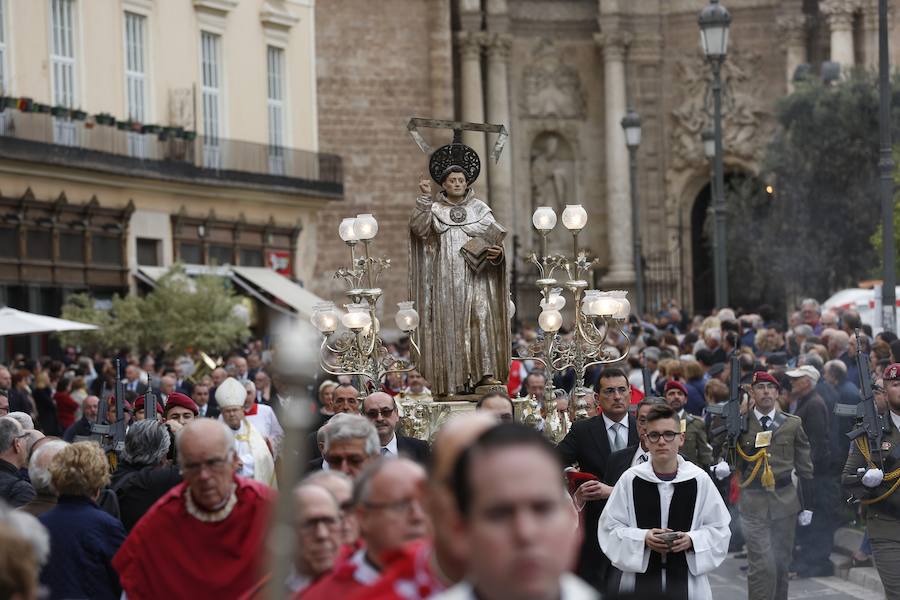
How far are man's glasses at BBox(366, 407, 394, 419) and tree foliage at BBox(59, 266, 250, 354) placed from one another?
17.6 m

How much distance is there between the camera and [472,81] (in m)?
40.4

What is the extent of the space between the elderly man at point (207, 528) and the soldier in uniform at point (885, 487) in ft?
17.7

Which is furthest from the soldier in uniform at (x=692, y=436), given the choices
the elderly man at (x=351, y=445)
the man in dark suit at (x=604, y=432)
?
the elderly man at (x=351, y=445)

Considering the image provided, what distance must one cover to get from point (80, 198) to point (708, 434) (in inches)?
667

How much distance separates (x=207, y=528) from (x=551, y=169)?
1415 inches

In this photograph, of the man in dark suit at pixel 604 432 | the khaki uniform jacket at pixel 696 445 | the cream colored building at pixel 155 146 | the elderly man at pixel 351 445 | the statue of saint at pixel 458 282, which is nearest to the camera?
the elderly man at pixel 351 445

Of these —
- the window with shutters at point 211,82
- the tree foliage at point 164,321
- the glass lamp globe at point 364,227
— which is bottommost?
Result: the tree foliage at point 164,321

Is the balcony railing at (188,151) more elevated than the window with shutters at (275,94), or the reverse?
the window with shutters at (275,94)

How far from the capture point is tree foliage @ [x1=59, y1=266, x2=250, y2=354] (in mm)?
27328

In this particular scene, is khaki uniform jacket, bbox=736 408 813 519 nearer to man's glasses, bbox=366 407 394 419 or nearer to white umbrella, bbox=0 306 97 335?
man's glasses, bbox=366 407 394 419

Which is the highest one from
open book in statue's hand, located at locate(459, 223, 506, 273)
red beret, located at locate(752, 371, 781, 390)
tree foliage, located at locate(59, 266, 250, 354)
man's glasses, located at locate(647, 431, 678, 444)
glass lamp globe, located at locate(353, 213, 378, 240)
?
glass lamp globe, located at locate(353, 213, 378, 240)

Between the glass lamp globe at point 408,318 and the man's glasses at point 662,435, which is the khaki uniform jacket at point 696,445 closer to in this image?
the glass lamp globe at point 408,318

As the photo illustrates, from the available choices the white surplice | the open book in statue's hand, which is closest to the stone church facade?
the open book in statue's hand

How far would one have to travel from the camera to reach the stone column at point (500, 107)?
40.3 meters
